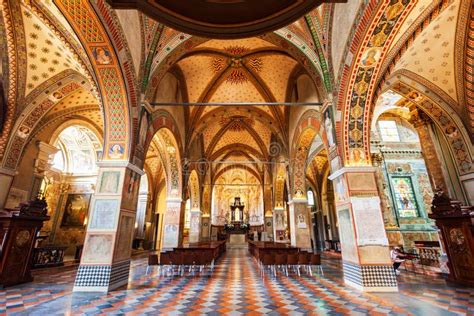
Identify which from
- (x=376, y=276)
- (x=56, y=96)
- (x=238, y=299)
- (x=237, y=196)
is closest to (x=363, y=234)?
(x=376, y=276)

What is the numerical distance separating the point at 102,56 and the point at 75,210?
12.0m

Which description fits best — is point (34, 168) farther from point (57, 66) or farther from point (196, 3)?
point (196, 3)

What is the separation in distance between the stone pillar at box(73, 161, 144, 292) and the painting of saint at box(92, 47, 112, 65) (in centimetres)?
283

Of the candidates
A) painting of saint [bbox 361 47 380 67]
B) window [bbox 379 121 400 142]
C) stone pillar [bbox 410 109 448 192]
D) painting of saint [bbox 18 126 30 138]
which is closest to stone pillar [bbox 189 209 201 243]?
painting of saint [bbox 18 126 30 138]

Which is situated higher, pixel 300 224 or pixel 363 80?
pixel 363 80

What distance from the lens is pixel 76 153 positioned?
1482cm

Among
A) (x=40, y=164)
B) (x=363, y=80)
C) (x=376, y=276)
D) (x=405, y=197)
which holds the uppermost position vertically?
(x=363, y=80)

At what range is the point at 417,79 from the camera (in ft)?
28.0

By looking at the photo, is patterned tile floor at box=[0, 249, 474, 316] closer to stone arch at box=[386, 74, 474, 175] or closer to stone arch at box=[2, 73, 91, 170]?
stone arch at box=[386, 74, 474, 175]

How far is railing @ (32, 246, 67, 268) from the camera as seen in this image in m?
9.26

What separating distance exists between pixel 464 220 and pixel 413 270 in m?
3.57

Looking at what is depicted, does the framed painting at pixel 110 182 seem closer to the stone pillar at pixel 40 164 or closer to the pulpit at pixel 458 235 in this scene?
the stone pillar at pixel 40 164

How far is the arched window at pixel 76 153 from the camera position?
1407 centimetres

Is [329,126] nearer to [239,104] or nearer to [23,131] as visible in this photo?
[239,104]
